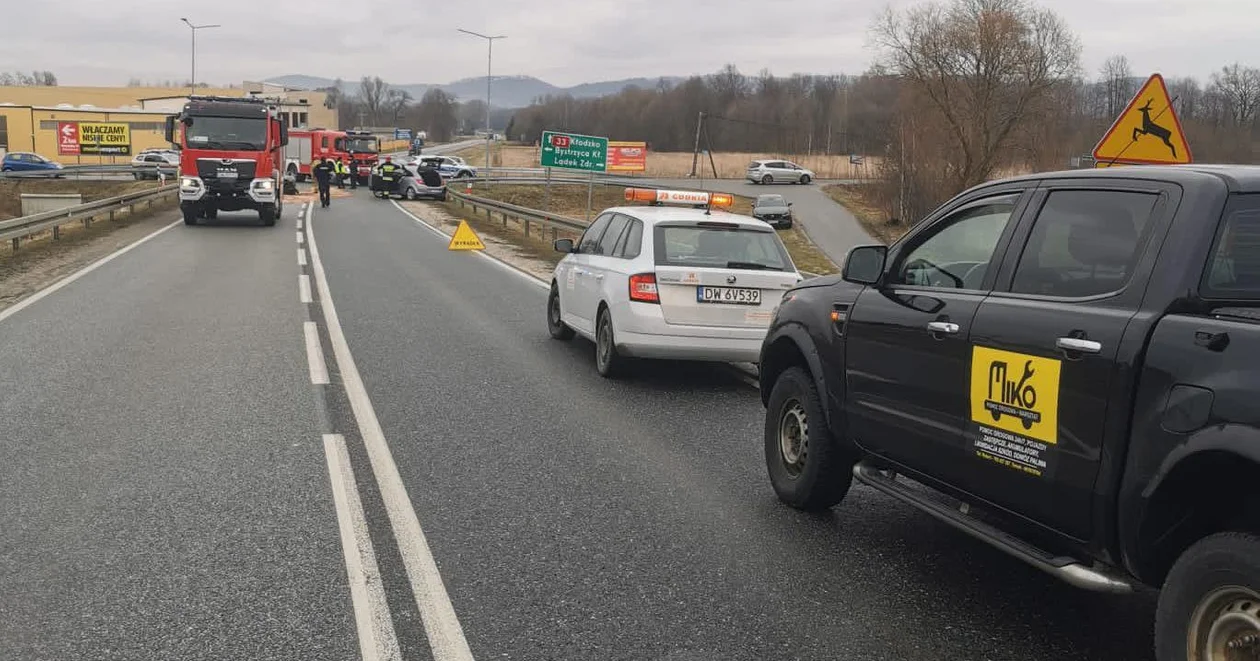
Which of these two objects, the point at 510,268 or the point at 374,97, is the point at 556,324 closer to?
the point at 510,268

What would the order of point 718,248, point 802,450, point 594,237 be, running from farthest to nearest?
1. point 594,237
2. point 718,248
3. point 802,450

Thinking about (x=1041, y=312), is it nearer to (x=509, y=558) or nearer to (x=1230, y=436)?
(x=1230, y=436)

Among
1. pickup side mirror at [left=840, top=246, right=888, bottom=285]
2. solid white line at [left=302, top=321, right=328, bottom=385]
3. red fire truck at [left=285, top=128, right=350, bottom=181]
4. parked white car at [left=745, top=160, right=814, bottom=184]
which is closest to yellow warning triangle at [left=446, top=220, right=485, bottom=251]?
solid white line at [left=302, top=321, right=328, bottom=385]

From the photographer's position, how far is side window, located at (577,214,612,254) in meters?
10.7

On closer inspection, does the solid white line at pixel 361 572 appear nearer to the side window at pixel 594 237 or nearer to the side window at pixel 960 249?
the side window at pixel 960 249

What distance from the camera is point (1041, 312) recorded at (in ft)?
12.7

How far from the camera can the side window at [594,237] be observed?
10.7 meters

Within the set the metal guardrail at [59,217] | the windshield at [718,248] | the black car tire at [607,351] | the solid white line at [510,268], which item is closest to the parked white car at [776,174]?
the solid white line at [510,268]

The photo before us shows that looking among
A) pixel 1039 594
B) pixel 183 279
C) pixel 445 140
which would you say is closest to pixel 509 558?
pixel 1039 594

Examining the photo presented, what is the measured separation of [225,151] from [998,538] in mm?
25737

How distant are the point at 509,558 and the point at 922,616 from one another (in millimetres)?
1814

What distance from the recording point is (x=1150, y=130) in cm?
859

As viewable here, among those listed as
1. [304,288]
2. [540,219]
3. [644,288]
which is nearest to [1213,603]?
[644,288]

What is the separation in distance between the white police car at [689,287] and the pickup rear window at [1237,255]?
5.49m
